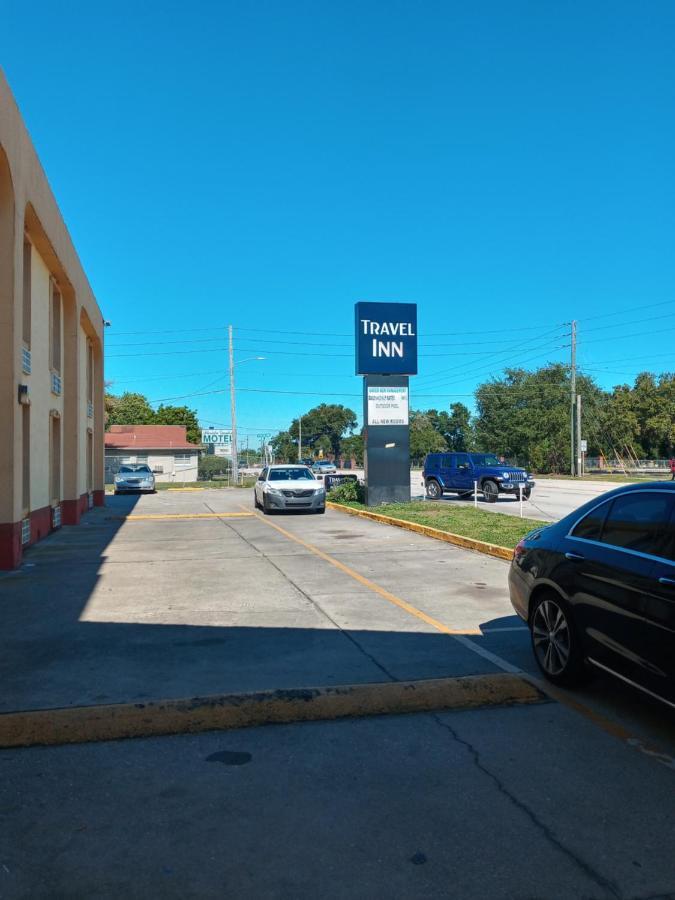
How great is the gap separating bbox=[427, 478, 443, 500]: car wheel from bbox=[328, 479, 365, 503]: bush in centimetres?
359

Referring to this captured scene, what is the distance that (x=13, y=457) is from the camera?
1088 cm

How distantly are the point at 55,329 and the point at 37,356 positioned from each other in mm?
3740

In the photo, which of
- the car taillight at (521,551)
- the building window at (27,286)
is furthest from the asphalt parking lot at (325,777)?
the building window at (27,286)

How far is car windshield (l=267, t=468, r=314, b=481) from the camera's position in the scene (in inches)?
888

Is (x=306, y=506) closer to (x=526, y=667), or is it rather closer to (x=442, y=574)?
(x=442, y=574)

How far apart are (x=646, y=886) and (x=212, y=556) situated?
33.8 feet

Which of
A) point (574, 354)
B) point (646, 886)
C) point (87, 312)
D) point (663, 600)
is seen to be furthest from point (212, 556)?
point (574, 354)

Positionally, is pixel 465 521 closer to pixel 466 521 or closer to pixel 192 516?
pixel 466 521

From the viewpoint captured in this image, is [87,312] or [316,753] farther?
[87,312]

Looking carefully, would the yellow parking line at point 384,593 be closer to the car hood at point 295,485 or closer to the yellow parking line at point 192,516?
the car hood at point 295,485

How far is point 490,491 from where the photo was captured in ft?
85.6

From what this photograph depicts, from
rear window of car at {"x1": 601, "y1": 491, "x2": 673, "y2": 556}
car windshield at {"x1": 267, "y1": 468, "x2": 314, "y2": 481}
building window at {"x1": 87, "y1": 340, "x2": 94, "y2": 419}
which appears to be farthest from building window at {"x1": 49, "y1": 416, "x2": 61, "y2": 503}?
rear window of car at {"x1": 601, "y1": 491, "x2": 673, "y2": 556}

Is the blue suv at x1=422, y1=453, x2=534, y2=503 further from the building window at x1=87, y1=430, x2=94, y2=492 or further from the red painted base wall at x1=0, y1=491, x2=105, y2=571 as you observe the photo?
the red painted base wall at x1=0, y1=491, x2=105, y2=571

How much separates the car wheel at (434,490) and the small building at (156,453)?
106 ft
